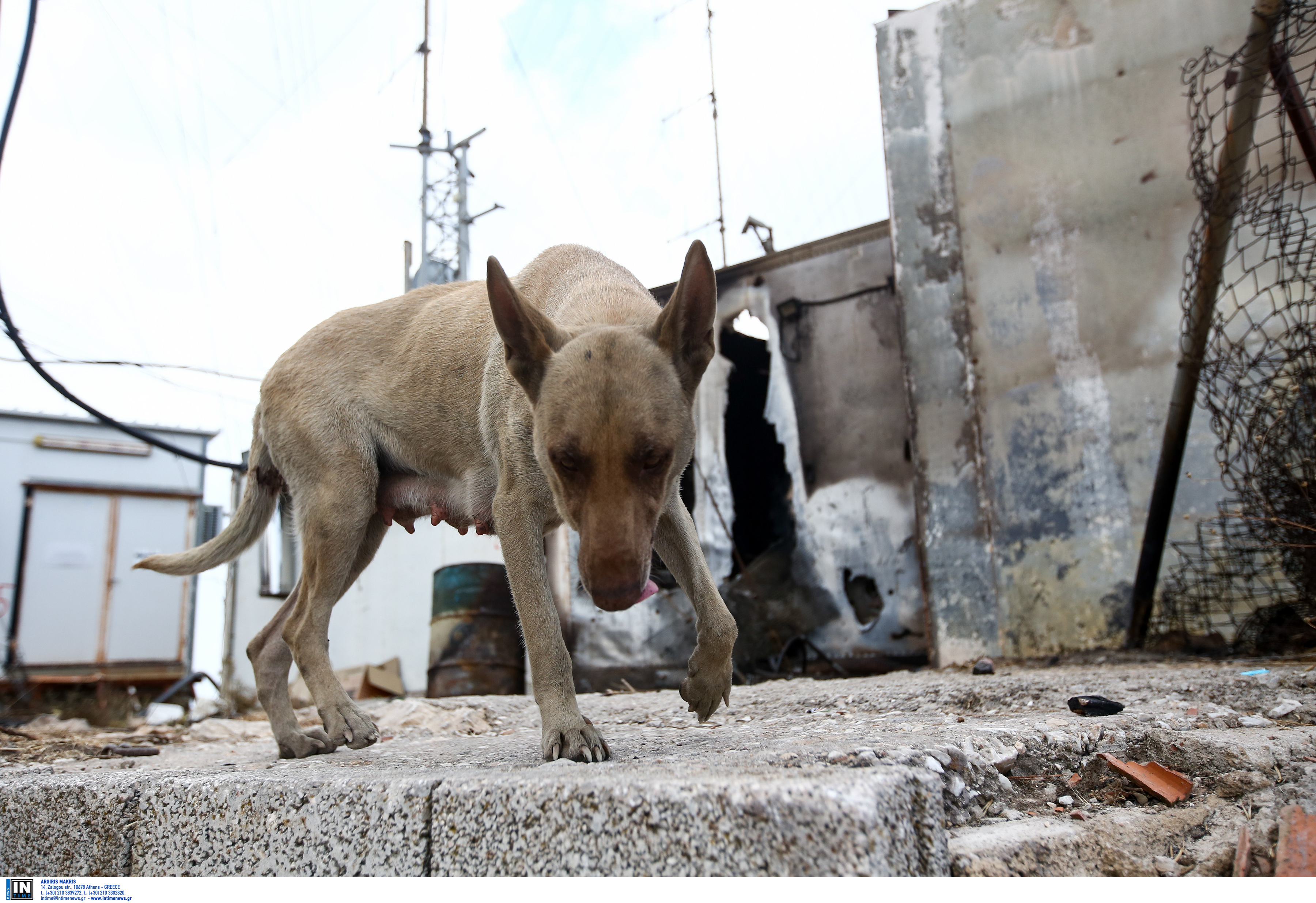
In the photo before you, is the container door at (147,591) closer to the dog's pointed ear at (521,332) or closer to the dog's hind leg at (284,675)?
the dog's hind leg at (284,675)

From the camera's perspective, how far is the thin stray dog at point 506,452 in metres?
2.23

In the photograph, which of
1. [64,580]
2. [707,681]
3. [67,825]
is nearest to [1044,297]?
[707,681]

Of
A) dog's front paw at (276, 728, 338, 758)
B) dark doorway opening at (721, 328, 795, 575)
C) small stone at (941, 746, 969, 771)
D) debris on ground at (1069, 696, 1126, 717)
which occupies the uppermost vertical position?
dark doorway opening at (721, 328, 795, 575)

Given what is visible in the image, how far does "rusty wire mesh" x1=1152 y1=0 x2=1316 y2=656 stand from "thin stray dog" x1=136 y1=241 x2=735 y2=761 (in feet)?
10.4

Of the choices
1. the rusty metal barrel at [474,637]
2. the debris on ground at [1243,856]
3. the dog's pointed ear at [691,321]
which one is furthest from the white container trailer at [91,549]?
the debris on ground at [1243,856]

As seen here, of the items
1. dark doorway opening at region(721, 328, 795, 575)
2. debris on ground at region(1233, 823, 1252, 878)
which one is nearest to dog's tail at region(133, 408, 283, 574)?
debris on ground at region(1233, 823, 1252, 878)

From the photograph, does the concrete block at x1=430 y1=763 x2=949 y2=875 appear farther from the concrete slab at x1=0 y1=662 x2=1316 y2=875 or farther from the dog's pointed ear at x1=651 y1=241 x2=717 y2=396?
the dog's pointed ear at x1=651 y1=241 x2=717 y2=396

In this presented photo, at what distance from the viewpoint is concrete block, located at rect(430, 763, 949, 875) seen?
1.39 meters

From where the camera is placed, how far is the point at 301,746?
323 cm

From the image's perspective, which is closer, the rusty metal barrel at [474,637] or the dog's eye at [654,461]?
the dog's eye at [654,461]

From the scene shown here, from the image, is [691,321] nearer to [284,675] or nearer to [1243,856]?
[1243,856]

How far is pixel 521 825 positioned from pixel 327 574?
2.00 m

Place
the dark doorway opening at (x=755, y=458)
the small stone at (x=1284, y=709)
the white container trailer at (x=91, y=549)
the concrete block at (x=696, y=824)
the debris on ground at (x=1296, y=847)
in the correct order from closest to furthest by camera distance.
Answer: the concrete block at (x=696, y=824), the debris on ground at (x=1296, y=847), the small stone at (x=1284, y=709), the dark doorway opening at (x=755, y=458), the white container trailer at (x=91, y=549)

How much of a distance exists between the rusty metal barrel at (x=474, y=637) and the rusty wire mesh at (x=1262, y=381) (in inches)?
218
